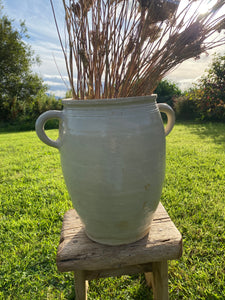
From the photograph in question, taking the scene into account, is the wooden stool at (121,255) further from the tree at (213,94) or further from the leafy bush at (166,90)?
the leafy bush at (166,90)

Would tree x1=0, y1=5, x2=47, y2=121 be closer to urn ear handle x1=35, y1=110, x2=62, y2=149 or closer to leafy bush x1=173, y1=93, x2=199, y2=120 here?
leafy bush x1=173, y1=93, x2=199, y2=120

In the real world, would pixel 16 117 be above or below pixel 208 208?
above

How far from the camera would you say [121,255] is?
1163mm

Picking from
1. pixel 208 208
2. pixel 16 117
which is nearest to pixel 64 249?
pixel 208 208

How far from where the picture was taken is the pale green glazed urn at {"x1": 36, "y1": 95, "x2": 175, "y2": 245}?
39.6 inches

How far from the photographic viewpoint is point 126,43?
3.70 feet

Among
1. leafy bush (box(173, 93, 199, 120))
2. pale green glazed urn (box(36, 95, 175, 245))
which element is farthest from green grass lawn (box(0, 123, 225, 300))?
leafy bush (box(173, 93, 199, 120))

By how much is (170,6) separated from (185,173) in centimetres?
262

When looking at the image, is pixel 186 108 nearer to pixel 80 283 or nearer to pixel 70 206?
pixel 70 206

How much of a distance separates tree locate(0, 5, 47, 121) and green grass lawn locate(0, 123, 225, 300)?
32.4ft

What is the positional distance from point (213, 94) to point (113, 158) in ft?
26.7

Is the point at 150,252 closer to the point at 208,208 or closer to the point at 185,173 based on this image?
the point at 208,208

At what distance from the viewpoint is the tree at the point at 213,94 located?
786cm

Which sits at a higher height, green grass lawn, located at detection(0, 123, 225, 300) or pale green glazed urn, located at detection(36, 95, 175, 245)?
pale green glazed urn, located at detection(36, 95, 175, 245)
